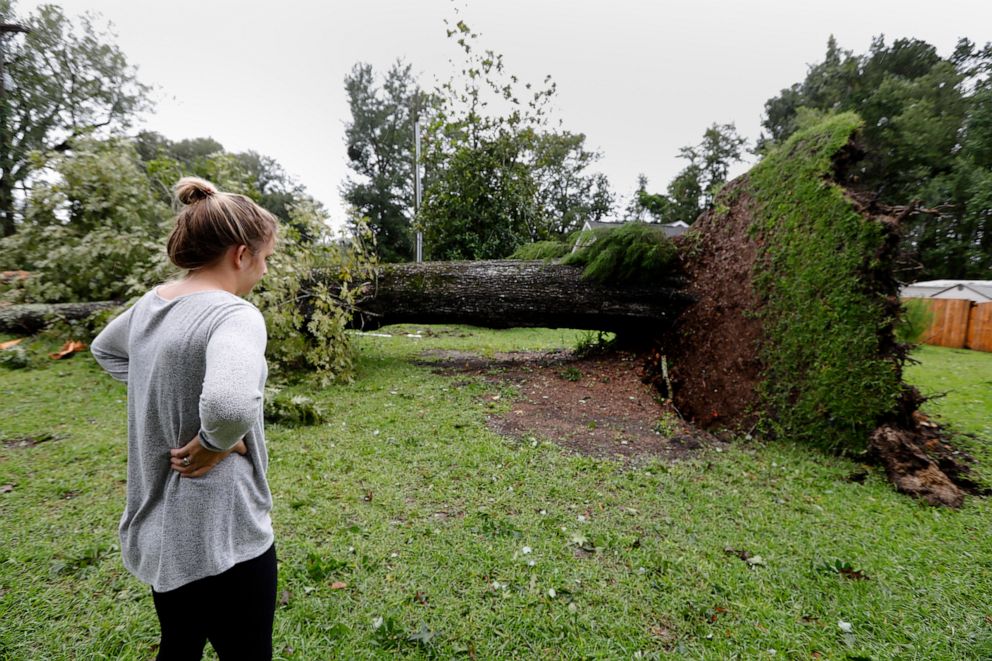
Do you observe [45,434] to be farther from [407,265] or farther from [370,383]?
[407,265]

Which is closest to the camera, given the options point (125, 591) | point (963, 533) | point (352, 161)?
point (125, 591)

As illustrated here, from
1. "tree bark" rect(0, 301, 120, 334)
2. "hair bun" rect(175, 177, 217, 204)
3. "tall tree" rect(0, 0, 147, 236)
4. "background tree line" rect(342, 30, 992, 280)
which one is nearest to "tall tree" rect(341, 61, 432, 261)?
"background tree line" rect(342, 30, 992, 280)

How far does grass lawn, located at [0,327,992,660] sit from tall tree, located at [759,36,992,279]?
1903 centimetres

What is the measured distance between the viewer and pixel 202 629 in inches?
40.8

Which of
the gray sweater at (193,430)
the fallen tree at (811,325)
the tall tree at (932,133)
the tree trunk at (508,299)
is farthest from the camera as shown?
the tall tree at (932,133)

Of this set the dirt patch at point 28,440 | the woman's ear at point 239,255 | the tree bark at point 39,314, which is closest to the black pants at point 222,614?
the woman's ear at point 239,255

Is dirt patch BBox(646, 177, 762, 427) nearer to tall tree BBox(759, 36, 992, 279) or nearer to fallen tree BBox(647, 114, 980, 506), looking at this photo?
fallen tree BBox(647, 114, 980, 506)

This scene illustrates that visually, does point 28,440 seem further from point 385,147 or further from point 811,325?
point 385,147

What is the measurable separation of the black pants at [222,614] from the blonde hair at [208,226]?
28.4 inches

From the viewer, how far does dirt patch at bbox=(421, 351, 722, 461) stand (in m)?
3.55

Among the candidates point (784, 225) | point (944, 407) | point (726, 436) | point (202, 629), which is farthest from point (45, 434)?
Result: point (944, 407)

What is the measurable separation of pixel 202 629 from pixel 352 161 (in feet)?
103

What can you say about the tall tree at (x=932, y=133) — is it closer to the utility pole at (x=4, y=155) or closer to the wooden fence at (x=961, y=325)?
the wooden fence at (x=961, y=325)

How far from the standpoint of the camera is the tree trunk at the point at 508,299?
5371mm
